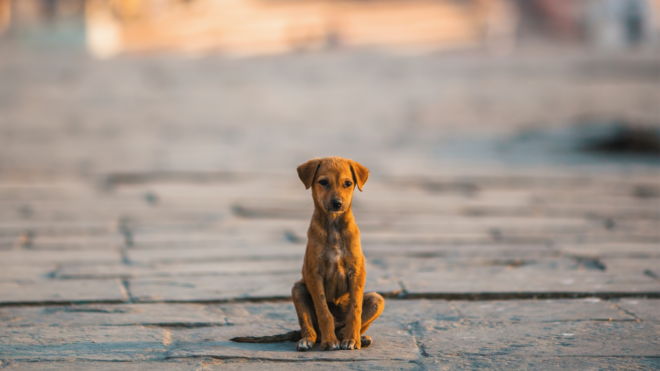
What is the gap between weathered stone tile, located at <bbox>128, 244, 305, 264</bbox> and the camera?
4688 mm

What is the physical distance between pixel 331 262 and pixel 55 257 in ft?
8.26

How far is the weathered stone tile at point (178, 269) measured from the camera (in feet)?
14.0

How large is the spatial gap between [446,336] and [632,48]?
916 inches

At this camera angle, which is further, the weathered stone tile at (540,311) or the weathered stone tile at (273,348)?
the weathered stone tile at (540,311)

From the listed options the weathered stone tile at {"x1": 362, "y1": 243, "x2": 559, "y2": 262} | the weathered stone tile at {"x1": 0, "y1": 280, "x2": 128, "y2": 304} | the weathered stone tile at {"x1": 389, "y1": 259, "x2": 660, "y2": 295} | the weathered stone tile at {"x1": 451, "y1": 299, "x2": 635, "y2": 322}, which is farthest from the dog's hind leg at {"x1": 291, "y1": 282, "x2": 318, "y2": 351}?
the weathered stone tile at {"x1": 362, "y1": 243, "x2": 559, "y2": 262}

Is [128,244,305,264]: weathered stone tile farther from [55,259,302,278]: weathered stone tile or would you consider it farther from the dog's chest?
the dog's chest

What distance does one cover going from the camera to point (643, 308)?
3.56 meters

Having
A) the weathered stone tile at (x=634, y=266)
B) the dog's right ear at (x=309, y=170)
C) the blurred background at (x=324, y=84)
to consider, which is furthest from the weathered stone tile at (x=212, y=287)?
the blurred background at (x=324, y=84)

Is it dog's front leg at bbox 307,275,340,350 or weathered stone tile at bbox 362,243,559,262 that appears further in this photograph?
weathered stone tile at bbox 362,243,559,262

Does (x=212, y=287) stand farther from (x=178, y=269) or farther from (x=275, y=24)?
(x=275, y=24)

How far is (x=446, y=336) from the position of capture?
313 cm

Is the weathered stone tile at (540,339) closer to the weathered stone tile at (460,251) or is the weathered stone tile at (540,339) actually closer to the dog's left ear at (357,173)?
the dog's left ear at (357,173)

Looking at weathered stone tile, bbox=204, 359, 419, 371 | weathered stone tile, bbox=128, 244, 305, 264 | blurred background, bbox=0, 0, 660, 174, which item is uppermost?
blurred background, bbox=0, 0, 660, 174

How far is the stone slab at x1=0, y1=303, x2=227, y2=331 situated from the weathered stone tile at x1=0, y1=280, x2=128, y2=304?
3.7 inches
